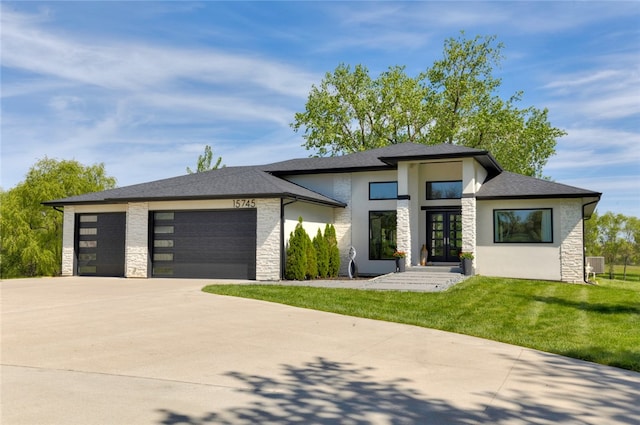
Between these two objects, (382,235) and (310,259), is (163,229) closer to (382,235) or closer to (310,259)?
(310,259)

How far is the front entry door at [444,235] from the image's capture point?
1897 centimetres

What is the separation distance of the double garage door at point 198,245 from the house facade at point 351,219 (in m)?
0.04

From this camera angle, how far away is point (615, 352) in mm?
6652

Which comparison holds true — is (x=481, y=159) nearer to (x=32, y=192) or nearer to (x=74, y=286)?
(x=74, y=286)

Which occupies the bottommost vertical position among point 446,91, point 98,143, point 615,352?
point 615,352

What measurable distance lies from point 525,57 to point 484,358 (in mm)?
17742

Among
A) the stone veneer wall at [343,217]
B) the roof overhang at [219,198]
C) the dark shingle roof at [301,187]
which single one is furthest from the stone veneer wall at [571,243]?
the roof overhang at [219,198]

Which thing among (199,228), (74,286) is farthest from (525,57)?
(74,286)

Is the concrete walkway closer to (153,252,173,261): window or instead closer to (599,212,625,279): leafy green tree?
(153,252,173,261): window

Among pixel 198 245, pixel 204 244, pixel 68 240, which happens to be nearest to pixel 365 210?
pixel 204 244

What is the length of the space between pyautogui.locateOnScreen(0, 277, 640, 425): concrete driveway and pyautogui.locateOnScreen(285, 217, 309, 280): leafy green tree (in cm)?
757

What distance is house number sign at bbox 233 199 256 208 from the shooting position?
Answer: 1694cm

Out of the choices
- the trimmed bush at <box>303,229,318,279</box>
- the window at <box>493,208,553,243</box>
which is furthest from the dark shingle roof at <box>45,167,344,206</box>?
the window at <box>493,208,553,243</box>

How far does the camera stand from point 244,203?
1708 centimetres
